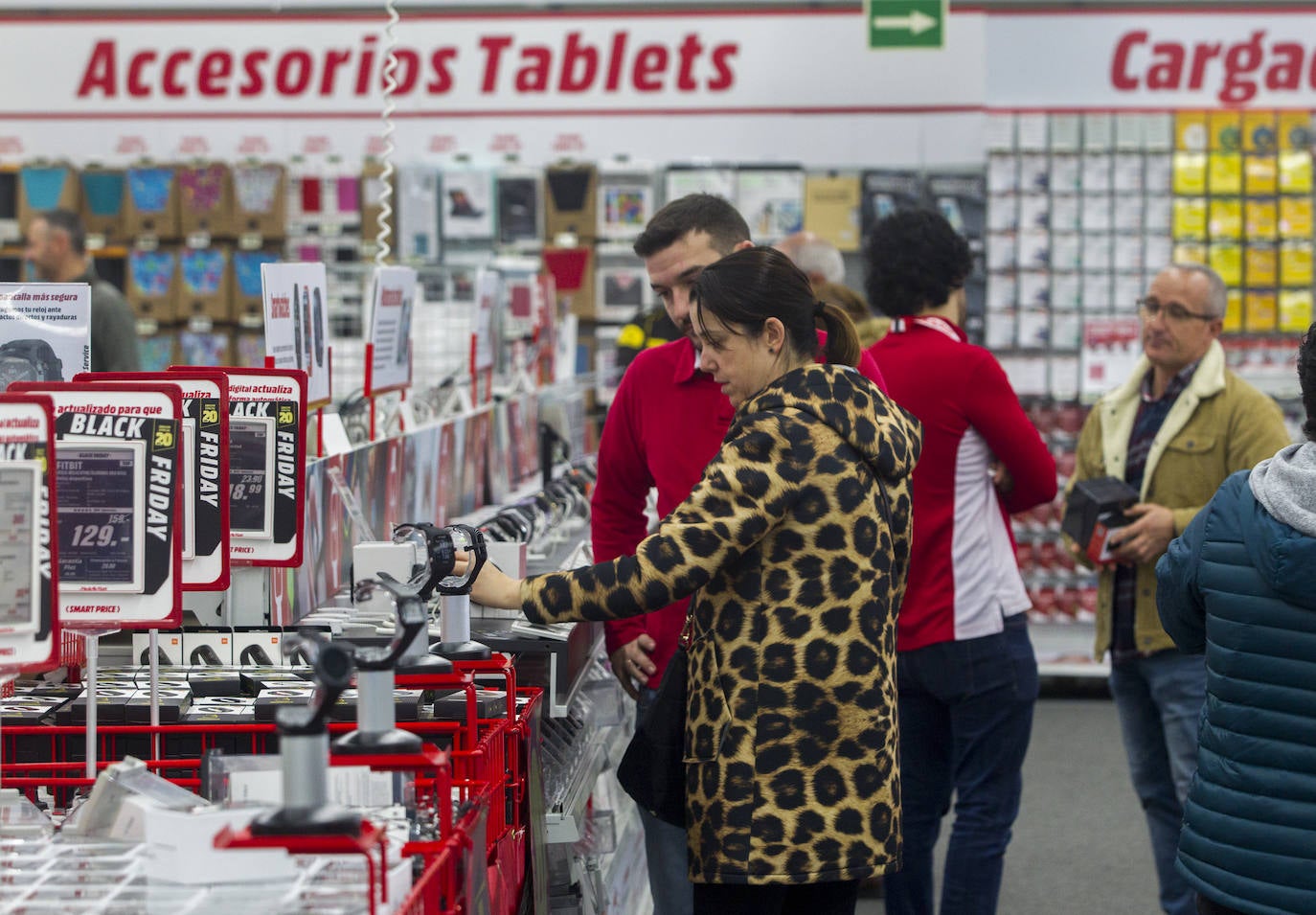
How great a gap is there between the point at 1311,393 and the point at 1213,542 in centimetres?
28

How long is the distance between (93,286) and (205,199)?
2383mm

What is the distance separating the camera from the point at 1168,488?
4.07 m

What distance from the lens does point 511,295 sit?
6582 millimetres

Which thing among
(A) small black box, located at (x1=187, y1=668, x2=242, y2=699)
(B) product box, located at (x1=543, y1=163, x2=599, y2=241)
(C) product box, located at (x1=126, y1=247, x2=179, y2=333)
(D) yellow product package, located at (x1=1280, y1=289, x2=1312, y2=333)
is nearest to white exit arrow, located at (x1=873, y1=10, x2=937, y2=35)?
(B) product box, located at (x1=543, y1=163, x2=599, y2=241)

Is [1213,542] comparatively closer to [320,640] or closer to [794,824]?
[794,824]

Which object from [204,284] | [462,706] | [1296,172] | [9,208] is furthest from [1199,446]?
[9,208]

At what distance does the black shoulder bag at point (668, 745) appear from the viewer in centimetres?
246

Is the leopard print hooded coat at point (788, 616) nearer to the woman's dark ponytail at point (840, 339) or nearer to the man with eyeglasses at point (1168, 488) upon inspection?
the woman's dark ponytail at point (840, 339)

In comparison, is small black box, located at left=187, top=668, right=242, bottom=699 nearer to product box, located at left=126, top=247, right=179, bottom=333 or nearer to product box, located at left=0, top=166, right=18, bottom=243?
product box, located at left=126, top=247, right=179, bottom=333

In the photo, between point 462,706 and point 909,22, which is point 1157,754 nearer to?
point 462,706

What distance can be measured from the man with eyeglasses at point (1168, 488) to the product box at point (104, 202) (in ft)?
20.7

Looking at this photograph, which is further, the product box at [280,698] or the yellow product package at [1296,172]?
the yellow product package at [1296,172]

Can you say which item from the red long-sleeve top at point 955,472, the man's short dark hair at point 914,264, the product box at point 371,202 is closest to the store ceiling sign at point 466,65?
the product box at point 371,202

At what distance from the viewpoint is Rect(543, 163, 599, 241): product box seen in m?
8.73
